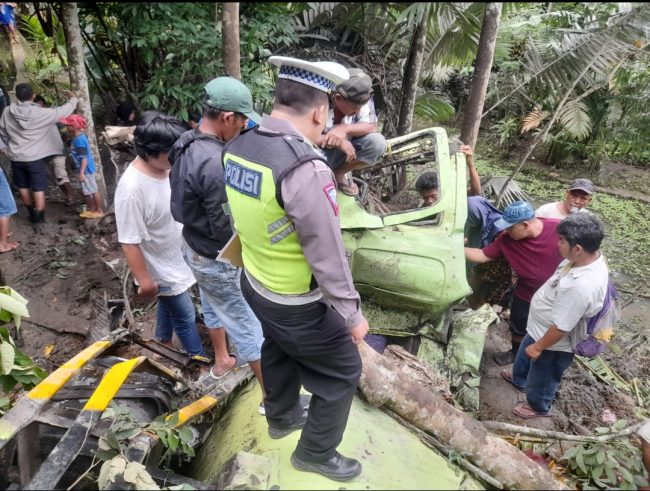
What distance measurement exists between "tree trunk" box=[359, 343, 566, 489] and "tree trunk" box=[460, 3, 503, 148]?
3.10 metres

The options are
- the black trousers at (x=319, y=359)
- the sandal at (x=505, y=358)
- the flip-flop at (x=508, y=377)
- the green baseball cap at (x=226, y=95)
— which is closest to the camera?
the black trousers at (x=319, y=359)

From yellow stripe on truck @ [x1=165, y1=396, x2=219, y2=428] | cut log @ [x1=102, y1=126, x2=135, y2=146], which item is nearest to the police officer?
yellow stripe on truck @ [x1=165, y1=396, x2=219, y2=428]

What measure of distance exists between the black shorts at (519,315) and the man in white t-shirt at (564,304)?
492 mm

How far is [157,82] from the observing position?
5.51 m

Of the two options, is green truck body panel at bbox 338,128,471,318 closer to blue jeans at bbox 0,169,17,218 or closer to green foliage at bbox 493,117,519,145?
blue jeans at bbox 0,169,17,218

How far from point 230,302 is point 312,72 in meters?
1.59

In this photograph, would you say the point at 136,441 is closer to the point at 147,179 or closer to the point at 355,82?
the point at 147,179

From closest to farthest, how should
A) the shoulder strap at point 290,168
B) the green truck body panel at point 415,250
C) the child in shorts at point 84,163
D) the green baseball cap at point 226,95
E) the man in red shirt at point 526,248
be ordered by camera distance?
the shoulder strap at point 290,168 < the green baseball cap at point 226,95 < the green truck body panel at point 415,250 < the man in red shirt at point 526,248 < the child in shorts at point 84,163

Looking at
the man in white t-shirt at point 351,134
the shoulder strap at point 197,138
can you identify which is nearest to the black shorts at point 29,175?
the shoulder strap at point 197,138

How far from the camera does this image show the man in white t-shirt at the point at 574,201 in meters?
4.16

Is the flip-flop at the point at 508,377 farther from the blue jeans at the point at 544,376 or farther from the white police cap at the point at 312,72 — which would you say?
the white police cap at the point at 312,72

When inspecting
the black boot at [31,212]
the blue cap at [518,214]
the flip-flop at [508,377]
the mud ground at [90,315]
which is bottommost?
the flip-flop at [508,377]

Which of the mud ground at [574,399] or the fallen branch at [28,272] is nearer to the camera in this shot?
the mud ground at [574,399]

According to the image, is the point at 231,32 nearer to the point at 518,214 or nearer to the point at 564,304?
the point at 518,214
